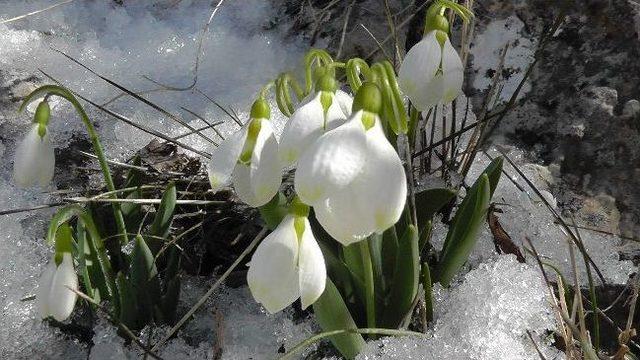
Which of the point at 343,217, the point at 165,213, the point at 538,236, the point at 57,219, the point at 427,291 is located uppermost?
the point at 343,217

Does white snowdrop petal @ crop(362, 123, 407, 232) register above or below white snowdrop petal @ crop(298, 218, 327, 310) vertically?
above

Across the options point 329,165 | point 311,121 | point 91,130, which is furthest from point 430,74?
point 91,130

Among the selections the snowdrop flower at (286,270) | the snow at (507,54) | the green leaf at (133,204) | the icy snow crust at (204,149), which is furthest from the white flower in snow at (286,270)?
the snow at (507,54)

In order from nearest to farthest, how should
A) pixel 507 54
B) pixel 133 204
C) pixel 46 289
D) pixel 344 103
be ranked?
pixel 344 103 → pixel 46 289 → pixel 133 204 → pixel 507 54

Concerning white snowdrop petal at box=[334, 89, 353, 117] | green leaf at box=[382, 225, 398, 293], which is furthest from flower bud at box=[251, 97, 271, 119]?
green leaf at box=[382, 225, 398, 293]

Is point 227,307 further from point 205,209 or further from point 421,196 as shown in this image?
point 421,196

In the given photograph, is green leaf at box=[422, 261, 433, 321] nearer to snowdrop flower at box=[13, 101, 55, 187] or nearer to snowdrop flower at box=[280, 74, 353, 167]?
snowdrop flower at box=[280, 74, 353, 167]

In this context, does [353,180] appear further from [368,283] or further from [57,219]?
[57,219]
